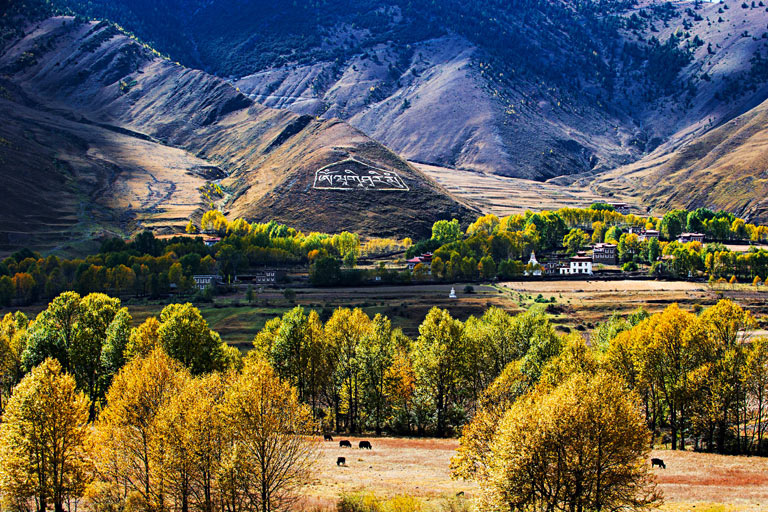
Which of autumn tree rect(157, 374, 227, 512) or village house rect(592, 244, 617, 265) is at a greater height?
village house rect(592, 244, 617, 265)

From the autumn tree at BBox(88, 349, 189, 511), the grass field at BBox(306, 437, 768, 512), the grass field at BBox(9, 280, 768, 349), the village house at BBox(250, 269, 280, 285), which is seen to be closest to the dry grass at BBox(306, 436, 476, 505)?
the grass field at BBox(306, 437, 768, 512)

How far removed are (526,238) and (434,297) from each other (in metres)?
62.3

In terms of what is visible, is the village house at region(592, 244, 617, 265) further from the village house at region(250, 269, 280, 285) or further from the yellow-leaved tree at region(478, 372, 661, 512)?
the yellow-leaved tree at region(478, 372, 661, 512)

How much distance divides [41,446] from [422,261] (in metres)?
150

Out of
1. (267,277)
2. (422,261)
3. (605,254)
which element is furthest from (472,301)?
(605,254)

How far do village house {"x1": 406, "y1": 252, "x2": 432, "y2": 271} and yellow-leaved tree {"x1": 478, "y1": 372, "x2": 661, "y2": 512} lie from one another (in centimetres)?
14285

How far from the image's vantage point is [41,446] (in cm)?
3788

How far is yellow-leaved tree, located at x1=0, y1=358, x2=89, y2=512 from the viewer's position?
37.1 meters

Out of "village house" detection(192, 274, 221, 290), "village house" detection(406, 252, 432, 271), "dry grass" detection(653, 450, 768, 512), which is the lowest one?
"dry grass" detection(653, 450, 768, 512)

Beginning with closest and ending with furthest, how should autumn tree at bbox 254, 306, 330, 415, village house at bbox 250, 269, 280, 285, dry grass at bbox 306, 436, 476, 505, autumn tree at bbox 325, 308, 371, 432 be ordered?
1. dry grass at bbox 306, 436, 476, 505
2. autumn tree at bbox 325, 308, 371, 432
3. autumn tree at bbox 254, 306, 330, 415
4. village house at bbox 250, 269, 280, 285

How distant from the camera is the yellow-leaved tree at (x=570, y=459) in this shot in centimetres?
3234

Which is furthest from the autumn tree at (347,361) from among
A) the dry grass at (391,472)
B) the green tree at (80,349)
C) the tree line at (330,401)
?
the green tree at (80,349)

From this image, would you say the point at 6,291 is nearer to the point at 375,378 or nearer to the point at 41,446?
the point at 375,378

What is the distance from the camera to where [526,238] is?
197 m
